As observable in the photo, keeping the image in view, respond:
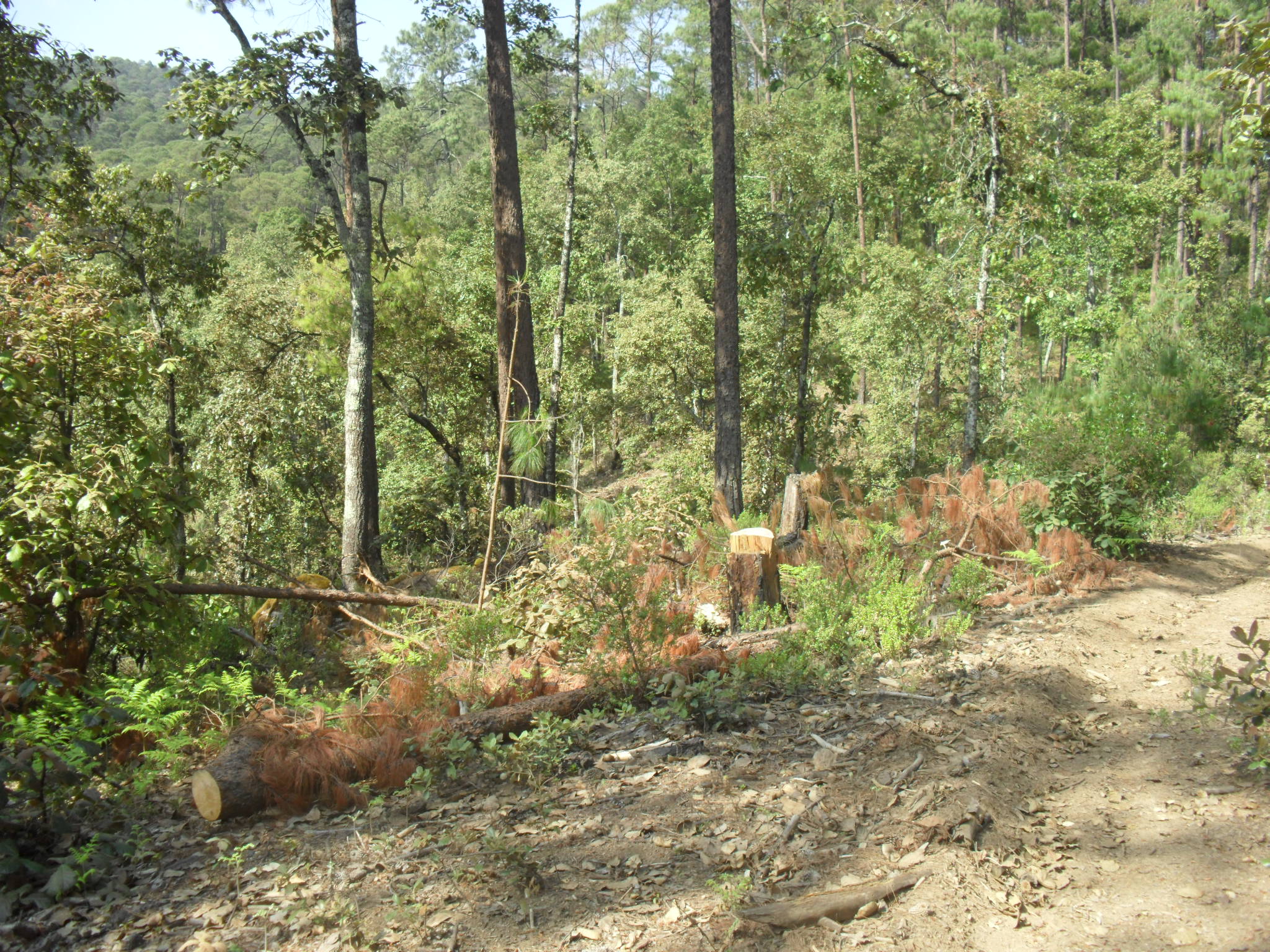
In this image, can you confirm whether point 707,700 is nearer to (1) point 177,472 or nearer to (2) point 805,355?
(1) point 177,472

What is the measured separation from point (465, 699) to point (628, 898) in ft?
7.65

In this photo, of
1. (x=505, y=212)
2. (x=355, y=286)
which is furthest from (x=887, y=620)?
(x=505, y=212)

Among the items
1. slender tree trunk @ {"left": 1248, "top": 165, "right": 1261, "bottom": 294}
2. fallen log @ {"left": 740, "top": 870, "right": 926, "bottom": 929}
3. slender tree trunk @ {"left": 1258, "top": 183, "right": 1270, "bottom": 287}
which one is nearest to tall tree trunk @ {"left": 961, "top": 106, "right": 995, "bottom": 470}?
fallen log @ {"left": 740, "top": 870, "right": 926, "bottom": 929}

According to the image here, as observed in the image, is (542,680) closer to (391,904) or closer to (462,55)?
(391,904)

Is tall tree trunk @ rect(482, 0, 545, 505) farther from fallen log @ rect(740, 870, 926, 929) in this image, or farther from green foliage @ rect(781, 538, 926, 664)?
fallen log @ rect(740, 870, 926, 929)

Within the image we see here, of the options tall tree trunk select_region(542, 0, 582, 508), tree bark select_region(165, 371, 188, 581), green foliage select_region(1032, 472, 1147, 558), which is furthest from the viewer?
tall tree trunk select_region(542, 0, 582, 508)

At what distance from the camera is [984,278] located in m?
10.2

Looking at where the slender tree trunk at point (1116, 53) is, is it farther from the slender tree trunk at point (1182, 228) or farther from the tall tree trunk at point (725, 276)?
the tall tree trunk at point (725, 276)

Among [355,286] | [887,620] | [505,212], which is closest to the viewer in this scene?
[887,620]

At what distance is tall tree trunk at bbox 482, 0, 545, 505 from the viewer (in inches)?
451

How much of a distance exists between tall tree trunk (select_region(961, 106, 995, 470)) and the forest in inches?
2.9

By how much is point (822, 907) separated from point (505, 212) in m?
10.2

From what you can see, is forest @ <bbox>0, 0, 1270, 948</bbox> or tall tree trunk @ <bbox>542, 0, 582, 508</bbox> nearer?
forest @ <bbox>0, 0, 1270, 948</bbox>

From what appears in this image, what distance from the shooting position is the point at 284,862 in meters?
3.66
